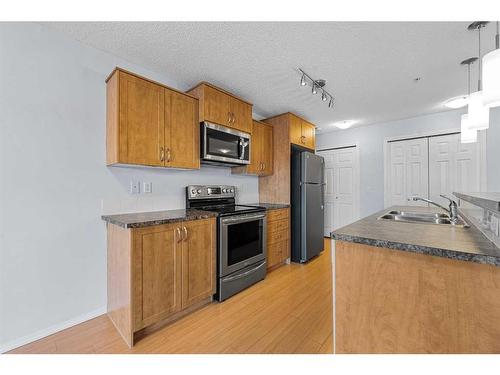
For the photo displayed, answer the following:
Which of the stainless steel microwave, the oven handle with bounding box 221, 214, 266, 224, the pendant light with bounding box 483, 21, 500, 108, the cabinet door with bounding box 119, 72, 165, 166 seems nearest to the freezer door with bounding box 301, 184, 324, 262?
the oven handle with bounding box 221, 214, 266, 224

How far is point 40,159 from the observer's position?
1.67 meters

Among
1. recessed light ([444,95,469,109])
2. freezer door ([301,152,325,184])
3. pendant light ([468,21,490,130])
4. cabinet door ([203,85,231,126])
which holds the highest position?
recessed light ([444,95,469,109])

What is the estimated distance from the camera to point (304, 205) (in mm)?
3293

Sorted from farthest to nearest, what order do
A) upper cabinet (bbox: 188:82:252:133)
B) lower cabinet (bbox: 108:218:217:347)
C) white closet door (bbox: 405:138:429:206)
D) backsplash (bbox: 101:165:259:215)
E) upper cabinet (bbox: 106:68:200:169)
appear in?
white closet door (bbox: 405:138:429:206), upper cabinet (bbox: 188:82:252:133), backsplash (bbox: 101:165:259:215), upper cabinet (bbox: 106:68:200:169), lower cabinet (bbox: 108:218:217:347)

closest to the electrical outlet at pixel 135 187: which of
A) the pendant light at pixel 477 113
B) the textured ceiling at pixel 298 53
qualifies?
the textured ceiling at pixel 298 53

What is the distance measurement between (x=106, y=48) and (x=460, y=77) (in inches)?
142

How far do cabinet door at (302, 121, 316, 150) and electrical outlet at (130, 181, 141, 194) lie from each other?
2.60 meters

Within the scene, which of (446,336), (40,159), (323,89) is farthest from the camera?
(323,89)

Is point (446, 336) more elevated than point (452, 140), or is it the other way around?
point (452, 140)

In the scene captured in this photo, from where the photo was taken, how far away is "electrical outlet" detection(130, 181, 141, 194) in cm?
214

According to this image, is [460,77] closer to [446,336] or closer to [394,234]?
[394,234]

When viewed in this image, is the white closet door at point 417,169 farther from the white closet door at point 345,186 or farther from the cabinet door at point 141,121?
the cabinet door at point 141,121

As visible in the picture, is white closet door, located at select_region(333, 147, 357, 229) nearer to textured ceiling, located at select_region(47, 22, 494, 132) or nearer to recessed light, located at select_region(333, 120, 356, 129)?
recessed light, located at select_region(333, 120, 356, 129)
